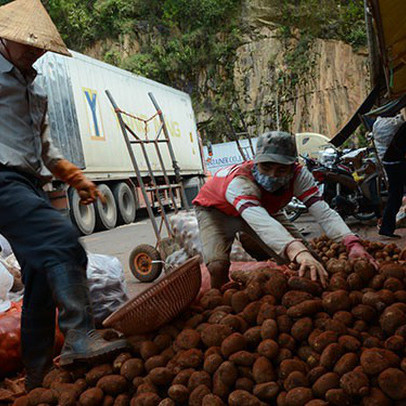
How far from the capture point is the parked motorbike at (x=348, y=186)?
8320 millimetres

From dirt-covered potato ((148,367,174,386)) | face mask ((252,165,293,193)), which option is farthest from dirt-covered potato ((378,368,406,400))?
face mask ((252,165,293,193))

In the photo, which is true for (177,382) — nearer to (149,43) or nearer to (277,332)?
(277,332)

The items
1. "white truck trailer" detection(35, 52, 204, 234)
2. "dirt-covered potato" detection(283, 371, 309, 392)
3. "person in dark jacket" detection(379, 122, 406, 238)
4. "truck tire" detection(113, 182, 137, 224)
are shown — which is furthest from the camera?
"truck tire" detection(113, 182, 137, 224)

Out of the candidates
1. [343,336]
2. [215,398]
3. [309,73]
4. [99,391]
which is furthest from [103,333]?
[309,73]

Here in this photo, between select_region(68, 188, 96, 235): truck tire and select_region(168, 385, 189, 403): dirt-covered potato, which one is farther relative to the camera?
select_region(68, 188, 96, 235): truck tire

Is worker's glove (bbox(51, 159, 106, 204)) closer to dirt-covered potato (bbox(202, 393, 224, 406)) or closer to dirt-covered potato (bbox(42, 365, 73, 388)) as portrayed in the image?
dirt-covered potato (bbox(42, 365, 73, 388))

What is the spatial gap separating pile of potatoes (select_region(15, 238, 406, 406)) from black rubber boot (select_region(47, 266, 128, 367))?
0.07 meters

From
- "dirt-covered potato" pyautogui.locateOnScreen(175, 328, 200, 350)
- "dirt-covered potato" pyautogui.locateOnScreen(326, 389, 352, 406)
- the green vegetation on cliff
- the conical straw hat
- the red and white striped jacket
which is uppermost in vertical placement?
the green vegetation on cliff

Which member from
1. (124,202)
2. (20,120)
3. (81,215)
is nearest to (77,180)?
(20,120)

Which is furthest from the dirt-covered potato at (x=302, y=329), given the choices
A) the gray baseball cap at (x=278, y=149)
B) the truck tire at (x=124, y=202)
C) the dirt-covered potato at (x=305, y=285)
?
the truck tire at (x=124, y=202)

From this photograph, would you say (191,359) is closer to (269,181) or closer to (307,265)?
(307,265)

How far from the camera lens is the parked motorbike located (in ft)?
27.3

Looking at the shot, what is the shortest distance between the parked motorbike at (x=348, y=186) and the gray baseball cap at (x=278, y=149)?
17.6 feet

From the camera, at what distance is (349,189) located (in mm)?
8633
